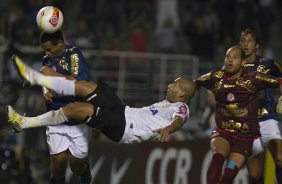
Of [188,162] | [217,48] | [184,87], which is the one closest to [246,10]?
[217,48]

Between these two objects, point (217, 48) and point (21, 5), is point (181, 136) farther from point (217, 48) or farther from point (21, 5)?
point (21, 5)

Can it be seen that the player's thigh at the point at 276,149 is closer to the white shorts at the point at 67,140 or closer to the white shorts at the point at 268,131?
the white shorts at the point at 268,131

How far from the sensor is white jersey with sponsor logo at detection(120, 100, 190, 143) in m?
11.7

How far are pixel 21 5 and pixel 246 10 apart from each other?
15.9ft

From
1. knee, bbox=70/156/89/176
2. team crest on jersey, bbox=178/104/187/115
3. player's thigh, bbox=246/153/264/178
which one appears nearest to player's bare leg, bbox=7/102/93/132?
knee, bbox=70/156/89/176

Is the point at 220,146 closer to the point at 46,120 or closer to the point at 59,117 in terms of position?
the point at 59,117

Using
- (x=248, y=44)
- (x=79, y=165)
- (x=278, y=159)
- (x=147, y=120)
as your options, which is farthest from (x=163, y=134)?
(x=278, y=159)

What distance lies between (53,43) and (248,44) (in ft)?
8.25

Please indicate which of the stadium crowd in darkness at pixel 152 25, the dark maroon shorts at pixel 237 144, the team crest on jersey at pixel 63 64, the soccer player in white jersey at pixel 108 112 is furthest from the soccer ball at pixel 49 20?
the stadium crowd in darkness at pixel 152 25

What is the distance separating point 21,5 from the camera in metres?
→ 20.9

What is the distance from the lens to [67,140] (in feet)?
39.5

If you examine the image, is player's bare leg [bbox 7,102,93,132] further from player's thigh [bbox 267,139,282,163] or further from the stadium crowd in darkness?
the stadium crowd in darkness

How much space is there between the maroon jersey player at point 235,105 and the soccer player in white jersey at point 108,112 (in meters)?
0.40

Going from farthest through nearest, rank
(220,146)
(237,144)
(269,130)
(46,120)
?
(269,130)
(237,144)
(220,146)
(46,120)
